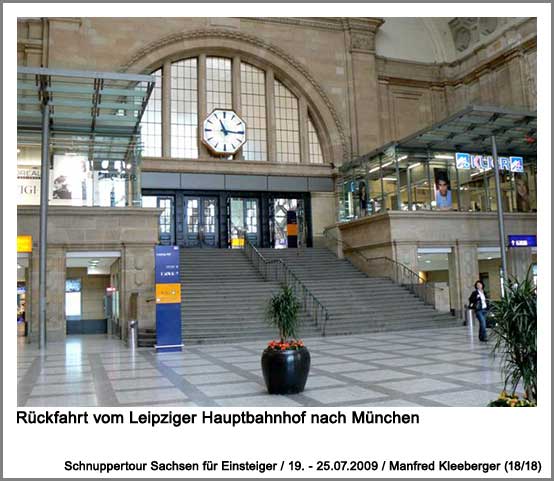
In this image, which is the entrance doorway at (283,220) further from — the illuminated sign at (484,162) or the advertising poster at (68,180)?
the advertising poster at (68,180)

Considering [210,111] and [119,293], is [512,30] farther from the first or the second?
[119,293]

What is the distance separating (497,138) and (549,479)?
74.8 feet

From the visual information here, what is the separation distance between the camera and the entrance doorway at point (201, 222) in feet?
91.1

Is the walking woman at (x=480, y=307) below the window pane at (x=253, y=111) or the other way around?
below

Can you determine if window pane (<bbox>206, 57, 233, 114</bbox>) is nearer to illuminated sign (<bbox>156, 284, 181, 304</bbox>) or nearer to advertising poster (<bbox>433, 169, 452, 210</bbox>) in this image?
advertising poster (<bbox>433, 169, 452, 210</bbox>)

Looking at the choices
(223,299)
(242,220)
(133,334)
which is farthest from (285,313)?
(242,220)

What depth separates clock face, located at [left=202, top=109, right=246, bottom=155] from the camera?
2783 cm

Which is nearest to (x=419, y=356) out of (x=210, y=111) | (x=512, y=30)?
(x=210, y=111)

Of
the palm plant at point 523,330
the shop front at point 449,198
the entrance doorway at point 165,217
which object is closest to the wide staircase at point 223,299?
the entrance doorway at point 165,217

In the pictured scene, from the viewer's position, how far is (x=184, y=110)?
2803 centimetres

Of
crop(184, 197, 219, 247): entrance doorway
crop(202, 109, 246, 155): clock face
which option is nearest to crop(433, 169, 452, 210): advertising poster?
crop(202, 109, 246, 155): clock face

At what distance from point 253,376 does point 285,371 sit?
6.69ft

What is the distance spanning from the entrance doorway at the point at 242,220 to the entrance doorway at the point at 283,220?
84cm

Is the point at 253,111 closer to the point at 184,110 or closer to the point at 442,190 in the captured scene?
the point at 184,110
